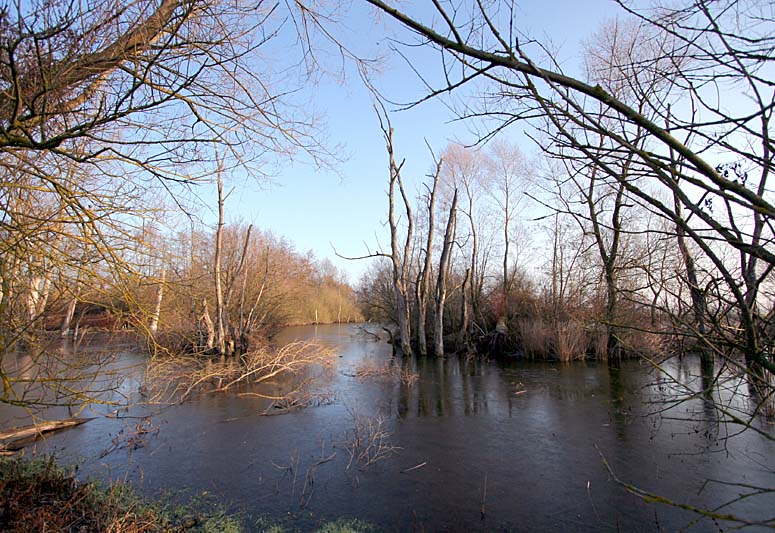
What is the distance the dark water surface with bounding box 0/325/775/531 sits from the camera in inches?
196

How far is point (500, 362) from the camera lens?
16484mm

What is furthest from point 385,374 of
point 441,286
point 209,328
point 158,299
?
point 158,299

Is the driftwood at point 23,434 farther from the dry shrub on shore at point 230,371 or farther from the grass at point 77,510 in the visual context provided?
the dry shrub on shore at point 230,371

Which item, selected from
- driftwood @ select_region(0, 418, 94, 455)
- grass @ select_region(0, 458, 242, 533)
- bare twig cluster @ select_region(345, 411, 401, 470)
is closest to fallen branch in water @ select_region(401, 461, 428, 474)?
bare twig cluster @ select_region(345, 411, 401, 470)

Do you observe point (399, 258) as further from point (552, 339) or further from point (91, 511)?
point (91, 511)

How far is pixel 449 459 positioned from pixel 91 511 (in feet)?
13.8

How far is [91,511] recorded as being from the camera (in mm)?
4383

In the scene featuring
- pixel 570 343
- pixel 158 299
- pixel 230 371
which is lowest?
pixel 230 371

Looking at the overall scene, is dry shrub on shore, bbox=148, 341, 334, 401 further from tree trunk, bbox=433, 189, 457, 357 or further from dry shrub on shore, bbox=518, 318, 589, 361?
dry shrub on shore, bbox=518, 318, 589, 361

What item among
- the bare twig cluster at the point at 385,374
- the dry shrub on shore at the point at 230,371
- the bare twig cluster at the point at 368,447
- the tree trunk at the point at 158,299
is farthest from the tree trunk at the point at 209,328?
the tree trunk at the point at 158,299

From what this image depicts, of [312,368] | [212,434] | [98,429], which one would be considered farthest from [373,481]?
[312,368]

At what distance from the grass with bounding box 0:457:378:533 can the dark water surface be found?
28 cm

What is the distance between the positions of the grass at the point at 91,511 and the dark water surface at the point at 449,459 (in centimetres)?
28

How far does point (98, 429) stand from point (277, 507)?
4820 mm
